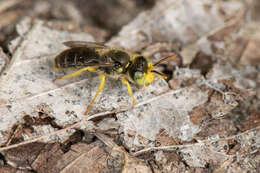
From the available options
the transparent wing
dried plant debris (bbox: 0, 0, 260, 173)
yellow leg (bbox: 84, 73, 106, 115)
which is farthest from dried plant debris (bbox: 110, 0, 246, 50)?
yellow leg (bbox: 84, 73, 106, 115)

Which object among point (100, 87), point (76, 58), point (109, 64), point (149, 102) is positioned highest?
point (76, 58)

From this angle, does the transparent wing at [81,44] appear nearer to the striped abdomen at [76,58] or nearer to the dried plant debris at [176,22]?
the striped abdomen at [76,58]

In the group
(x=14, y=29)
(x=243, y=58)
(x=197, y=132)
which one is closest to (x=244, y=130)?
(x=197, y=132)

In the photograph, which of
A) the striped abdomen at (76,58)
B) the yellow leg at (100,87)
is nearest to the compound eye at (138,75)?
the yellow leg at (100,87)

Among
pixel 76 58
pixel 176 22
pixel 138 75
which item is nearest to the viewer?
pixel 138 75

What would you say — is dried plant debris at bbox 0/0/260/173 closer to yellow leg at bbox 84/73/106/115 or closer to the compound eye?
yellow leg at bbox 84/73/106/115

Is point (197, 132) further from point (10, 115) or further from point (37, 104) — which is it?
point (10, 115)

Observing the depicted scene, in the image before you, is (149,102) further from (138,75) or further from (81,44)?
(81,44)

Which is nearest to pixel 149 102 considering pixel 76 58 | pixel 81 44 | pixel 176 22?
pixel 76 58

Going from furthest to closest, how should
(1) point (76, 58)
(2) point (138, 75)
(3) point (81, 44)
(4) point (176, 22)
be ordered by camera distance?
(4) point (176, 22)
(3) point (81, 44)
(1) point (76, 58)
(2) point (138, 75)
